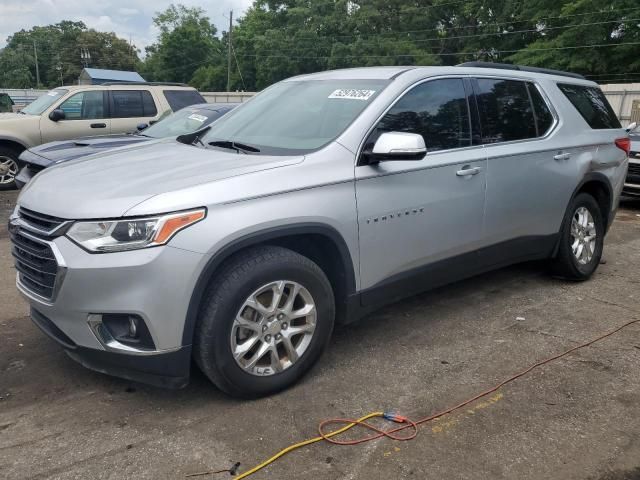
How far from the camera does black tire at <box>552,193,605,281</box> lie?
5117 mm

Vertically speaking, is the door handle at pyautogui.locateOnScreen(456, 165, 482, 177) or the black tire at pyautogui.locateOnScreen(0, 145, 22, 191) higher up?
the door handle at pyautogui.locateOnScreen(456, 165, 482, 177)

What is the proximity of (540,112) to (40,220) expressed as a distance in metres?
3.86

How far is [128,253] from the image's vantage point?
2.77 m

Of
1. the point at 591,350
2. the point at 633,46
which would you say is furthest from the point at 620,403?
the point at 633,46

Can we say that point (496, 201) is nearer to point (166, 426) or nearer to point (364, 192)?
point (364, 192)

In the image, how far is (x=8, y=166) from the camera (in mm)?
9906

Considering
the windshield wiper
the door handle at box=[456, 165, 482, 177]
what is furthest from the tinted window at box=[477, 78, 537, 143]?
the windshield wiper

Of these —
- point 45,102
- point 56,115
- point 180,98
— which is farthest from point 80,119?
point 180,98

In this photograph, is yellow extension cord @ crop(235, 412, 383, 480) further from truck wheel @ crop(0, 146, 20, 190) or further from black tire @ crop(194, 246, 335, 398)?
truck wheel @ crop(0, 146, 20, 190)

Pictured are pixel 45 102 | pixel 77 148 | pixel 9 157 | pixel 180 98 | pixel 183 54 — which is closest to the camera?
pixel 77 148

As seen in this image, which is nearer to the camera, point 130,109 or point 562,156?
point 562,156

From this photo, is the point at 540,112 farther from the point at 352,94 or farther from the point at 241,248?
the point at 241,248

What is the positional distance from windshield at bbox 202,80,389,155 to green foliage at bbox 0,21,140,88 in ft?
293

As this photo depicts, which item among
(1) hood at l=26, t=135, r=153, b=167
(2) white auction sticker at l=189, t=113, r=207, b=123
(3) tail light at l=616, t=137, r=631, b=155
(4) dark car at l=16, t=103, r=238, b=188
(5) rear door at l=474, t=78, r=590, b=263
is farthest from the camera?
(2) white auction sticker at l=189, t=113, r=207, b=123
